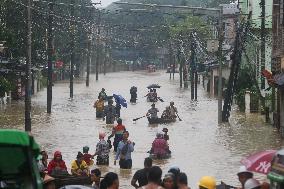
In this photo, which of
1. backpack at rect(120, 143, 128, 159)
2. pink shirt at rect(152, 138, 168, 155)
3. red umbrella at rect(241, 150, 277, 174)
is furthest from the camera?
pink shirt at rect(152, 138, 168, 155)

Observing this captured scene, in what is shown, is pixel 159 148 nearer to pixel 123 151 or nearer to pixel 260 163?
pixel 123 151

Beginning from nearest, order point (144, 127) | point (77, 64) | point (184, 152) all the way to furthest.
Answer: point (184, 152)
point (144, 127)
point (77, 64)

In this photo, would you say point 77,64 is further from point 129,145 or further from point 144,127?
point 129,145

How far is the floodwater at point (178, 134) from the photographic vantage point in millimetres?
24323

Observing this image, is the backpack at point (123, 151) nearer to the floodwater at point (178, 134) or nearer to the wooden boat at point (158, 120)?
the floodwater at point (178, 134)

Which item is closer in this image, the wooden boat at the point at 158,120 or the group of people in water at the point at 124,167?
the group of people in water at the point at 124,167

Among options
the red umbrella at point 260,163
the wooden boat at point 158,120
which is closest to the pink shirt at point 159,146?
the wooden boat at point 158,120

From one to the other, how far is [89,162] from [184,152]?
8280 millimetres

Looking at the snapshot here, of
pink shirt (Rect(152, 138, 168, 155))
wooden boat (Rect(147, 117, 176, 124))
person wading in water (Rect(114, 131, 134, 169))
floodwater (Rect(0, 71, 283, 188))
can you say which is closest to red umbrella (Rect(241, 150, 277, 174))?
floodwater (Rect(0, 71, 283, 188))

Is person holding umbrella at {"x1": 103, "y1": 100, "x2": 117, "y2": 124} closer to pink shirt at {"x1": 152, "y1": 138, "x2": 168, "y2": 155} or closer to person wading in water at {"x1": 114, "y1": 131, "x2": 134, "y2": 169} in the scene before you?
pink shirt at {"x1": 152, "y1": 138, "x2": 168, "y2": 155}

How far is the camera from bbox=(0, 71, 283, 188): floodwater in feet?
79.8

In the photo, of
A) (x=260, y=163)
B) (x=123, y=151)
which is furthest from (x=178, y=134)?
(x=260, y=163)

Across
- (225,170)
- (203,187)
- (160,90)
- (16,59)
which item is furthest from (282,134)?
(160,90)

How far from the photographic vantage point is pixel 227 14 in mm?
55312
